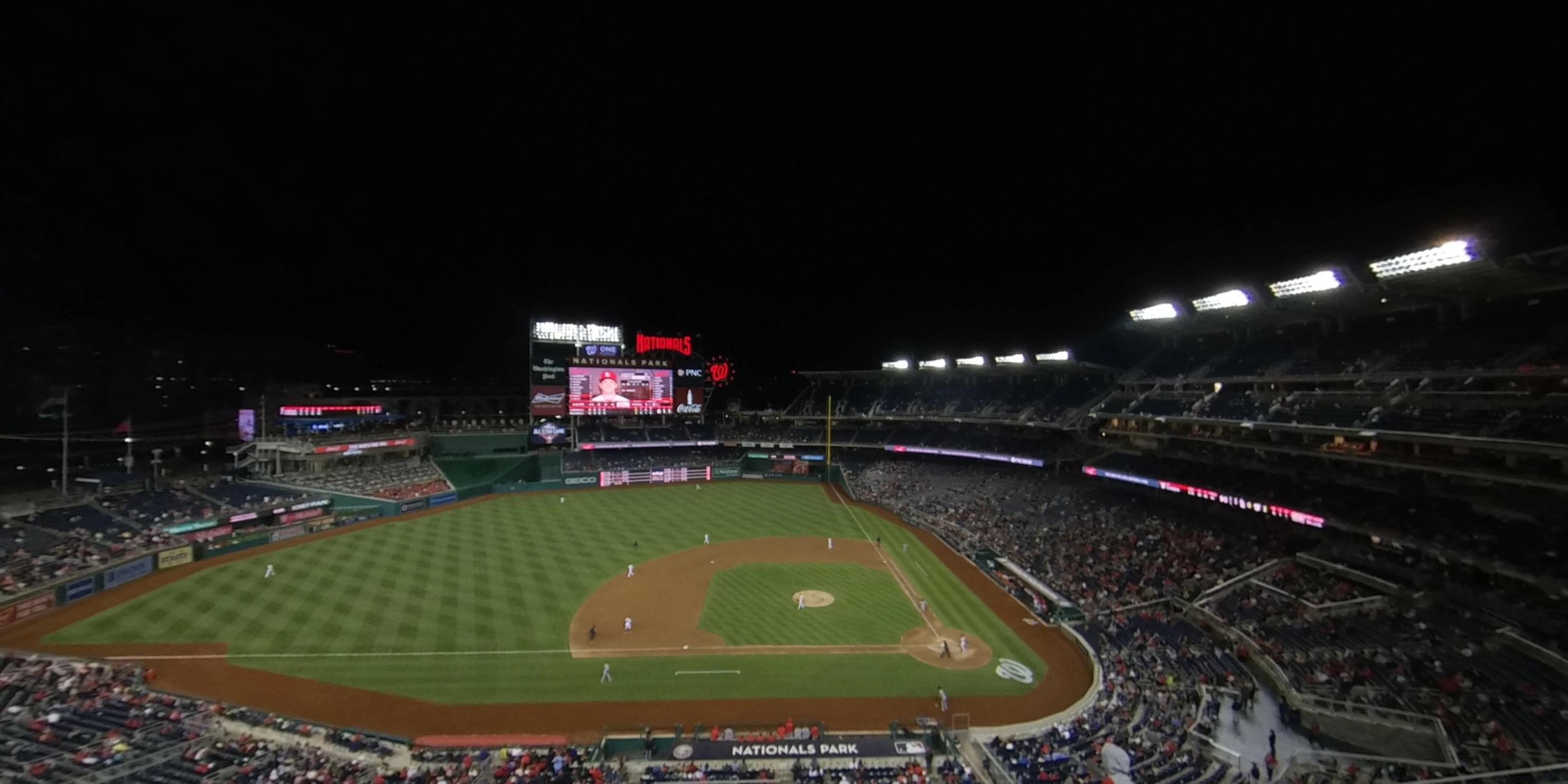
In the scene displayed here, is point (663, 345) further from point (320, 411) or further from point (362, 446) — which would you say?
point (320, 411)

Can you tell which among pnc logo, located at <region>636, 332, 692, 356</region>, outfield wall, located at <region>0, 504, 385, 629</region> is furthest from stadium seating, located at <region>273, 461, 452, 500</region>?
pnc logo, located at <region>636, 332, 692, 356</region>

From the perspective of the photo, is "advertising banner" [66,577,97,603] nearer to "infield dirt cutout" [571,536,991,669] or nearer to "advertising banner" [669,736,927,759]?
"infield dirt cutout" [571,536,991,669]

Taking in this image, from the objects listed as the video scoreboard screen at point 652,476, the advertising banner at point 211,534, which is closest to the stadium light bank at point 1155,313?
the video scoreboard screen at point 652,476

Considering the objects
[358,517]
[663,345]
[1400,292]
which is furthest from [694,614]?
[663,345]

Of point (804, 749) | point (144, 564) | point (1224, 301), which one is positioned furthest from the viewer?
point (1224, 301)

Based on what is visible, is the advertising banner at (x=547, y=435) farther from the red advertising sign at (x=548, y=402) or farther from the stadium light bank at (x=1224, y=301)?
the stadium light bank at (x=1224, y=301)

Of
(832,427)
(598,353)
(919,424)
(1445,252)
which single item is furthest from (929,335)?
(1445,252)

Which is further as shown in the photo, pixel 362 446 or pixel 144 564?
pixel 362 446

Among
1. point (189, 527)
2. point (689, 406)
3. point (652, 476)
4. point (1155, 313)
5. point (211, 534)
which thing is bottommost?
point (652, 476)
